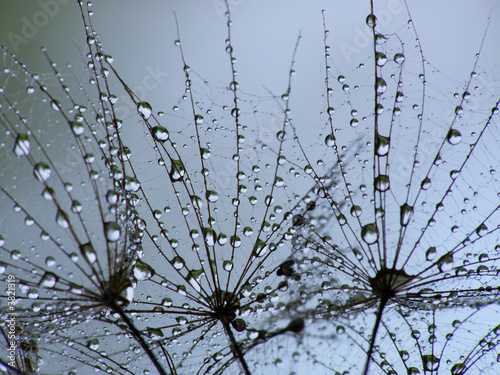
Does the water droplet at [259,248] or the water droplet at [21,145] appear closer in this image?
A: the water droplet at [21,145]

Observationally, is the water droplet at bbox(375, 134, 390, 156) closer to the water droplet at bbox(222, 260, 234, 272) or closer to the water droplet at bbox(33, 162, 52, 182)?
the water droplet at bbox(222, 260, 234, 272)

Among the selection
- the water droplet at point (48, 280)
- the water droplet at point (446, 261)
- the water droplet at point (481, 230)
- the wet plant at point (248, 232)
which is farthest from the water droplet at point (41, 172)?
the water droplet at point (481, 230)

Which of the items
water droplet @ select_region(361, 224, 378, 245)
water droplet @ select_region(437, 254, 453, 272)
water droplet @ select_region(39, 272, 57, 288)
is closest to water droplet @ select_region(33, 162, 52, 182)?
water droplet @ select_region(39, 272, 57, 288)

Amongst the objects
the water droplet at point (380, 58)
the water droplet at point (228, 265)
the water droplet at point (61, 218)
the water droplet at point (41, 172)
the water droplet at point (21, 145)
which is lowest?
the water droplet at point (61, 218)

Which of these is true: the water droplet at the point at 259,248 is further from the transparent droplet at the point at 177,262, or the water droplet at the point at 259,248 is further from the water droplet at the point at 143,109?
the water droplet at the point at 143,109

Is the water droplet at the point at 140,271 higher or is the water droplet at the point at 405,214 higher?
the water droplet at the point at 405,214

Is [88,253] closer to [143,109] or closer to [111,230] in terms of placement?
[111,230]

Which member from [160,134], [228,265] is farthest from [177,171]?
[228,265]

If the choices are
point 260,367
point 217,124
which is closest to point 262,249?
point 260,367

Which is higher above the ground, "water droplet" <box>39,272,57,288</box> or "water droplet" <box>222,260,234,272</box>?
"water droplet" <box>222,260,234,272</box>
